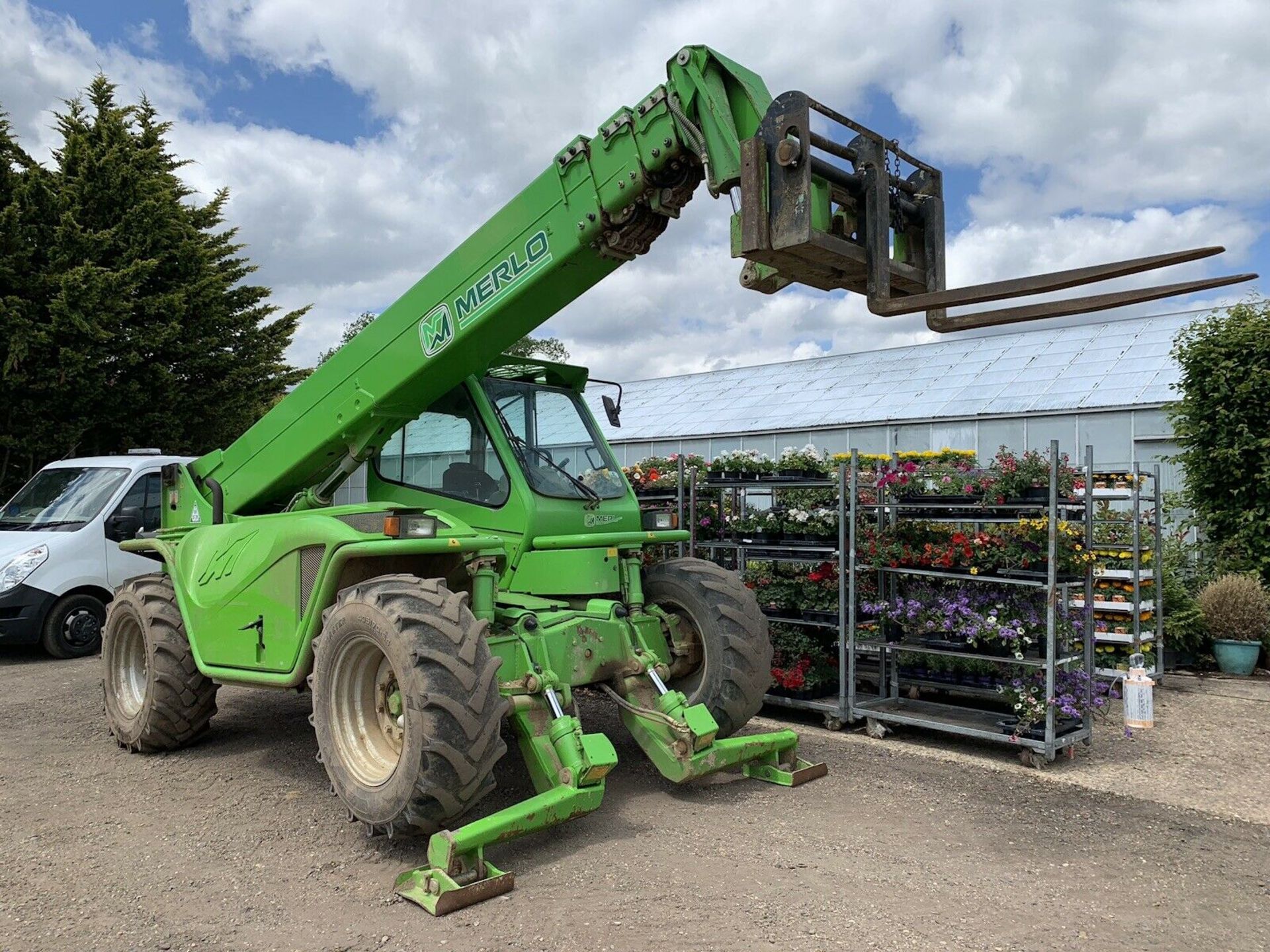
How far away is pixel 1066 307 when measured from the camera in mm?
3814

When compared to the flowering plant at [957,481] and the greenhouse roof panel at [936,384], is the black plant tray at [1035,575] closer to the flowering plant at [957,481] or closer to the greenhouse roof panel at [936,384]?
the flowering plant at [957,481]

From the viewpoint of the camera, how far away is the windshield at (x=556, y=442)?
19.2ft

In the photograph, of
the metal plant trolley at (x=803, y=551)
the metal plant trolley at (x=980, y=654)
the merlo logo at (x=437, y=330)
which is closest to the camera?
the merlo logo at (x=437, y=330)

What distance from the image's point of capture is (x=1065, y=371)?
16.6 metres

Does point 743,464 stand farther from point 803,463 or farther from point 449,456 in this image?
point 449,456

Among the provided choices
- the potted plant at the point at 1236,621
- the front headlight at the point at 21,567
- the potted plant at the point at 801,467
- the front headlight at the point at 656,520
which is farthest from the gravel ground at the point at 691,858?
the potted plant at the point at 1236,621

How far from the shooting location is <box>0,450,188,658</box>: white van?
31.5 ft

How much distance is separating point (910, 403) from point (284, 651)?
14.5 meters

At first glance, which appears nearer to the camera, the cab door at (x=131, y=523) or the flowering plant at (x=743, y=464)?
the flowering plant at (x=743, y=464)

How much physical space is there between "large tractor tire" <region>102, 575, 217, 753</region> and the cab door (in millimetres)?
3711

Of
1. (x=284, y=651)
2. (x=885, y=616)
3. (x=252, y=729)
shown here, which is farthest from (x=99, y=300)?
(x=885, y=616)

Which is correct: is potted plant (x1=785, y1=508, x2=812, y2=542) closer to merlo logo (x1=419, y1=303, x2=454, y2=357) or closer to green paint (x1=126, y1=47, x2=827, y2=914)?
green paint (x1=126, y1=47, x2=827, y2=914)

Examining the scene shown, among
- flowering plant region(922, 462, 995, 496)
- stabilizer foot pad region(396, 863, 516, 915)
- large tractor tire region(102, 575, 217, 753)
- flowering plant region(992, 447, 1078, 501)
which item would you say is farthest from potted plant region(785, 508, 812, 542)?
large tractor tire region(102, 575, 217, 753)

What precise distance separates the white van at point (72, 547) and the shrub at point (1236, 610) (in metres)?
11.0
